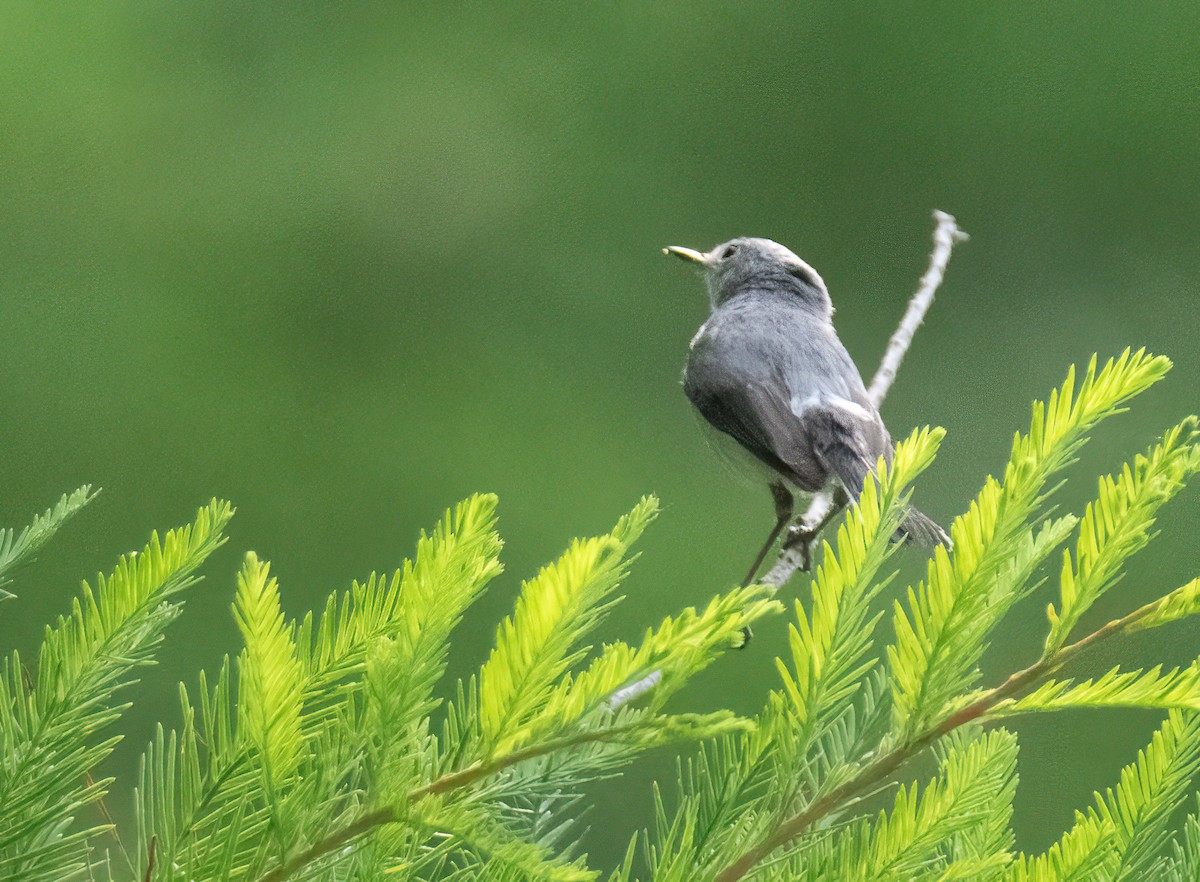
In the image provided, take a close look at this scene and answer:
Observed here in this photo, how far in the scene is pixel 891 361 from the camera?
220cm

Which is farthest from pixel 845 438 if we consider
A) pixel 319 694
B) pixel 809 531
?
pixel 319 694

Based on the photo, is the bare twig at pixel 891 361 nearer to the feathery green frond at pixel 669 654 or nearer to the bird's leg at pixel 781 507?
the bird's leg at pixel 781 507

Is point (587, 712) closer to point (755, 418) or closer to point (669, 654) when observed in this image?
point (669, 654)

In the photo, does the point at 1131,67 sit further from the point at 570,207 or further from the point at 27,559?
the point at 27,559

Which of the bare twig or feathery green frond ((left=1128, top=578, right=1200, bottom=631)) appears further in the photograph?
the bare twig

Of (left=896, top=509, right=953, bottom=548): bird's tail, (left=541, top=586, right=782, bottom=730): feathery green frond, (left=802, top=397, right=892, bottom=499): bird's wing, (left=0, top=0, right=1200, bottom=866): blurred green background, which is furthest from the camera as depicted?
(left=0, top=0, right=1200, bottom=866): blurred green background

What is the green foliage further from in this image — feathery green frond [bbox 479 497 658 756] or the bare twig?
the bare twig

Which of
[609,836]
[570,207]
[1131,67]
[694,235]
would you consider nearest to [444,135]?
[570,207]

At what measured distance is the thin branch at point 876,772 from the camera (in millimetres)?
563

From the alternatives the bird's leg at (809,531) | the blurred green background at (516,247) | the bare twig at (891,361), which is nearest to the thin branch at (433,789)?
the bare twig at (891,361)

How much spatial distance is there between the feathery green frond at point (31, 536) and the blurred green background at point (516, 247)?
344 cm

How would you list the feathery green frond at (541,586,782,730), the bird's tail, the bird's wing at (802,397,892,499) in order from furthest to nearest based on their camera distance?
the bird's wing at (802,397,892,499) → the bird's tail → the feathery green frond at (541,586,782,730)

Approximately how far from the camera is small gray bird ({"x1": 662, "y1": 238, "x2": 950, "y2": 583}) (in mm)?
2129

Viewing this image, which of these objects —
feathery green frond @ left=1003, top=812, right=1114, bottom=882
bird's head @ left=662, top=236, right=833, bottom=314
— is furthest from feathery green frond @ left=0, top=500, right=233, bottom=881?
bird's head @ left=662, top=236, right=833, bottom=314
